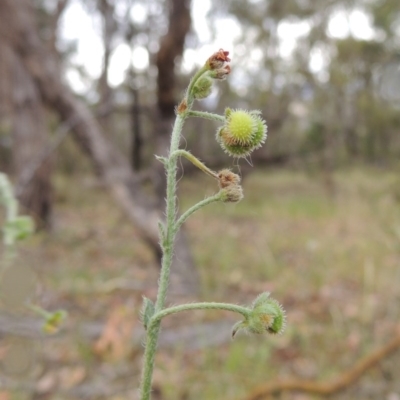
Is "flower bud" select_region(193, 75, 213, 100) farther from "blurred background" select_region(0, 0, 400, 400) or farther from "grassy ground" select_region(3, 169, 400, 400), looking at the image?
"grassy ground" select_region(3, 169, 400, 400)

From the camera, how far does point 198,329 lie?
4.19 meters

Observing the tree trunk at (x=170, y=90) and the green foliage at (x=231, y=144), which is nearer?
the green foliage at (x=231, y=144)

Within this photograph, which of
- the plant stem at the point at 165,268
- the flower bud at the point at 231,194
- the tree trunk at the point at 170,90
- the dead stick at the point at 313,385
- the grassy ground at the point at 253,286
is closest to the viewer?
the plant stem at the point at 165,268

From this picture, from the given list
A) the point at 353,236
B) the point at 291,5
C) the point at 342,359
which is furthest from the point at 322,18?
the point at 342,359

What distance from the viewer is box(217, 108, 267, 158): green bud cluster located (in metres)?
0.51

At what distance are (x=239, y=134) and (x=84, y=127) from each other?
184 inches

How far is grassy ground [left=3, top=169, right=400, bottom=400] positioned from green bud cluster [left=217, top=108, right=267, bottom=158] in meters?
1.85

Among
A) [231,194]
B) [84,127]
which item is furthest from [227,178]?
[84,127]

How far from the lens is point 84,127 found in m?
4.99

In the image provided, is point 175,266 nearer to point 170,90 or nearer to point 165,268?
point 170,90

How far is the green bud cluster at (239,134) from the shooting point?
20.2 inches

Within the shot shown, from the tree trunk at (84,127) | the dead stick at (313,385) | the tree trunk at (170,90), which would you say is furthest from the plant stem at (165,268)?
the tree trunk at (170,90)

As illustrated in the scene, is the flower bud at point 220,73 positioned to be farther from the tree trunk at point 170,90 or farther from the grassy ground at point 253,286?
the tree trunk at point 170,90

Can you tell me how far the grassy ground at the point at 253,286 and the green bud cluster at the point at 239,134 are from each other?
185 centimetres
